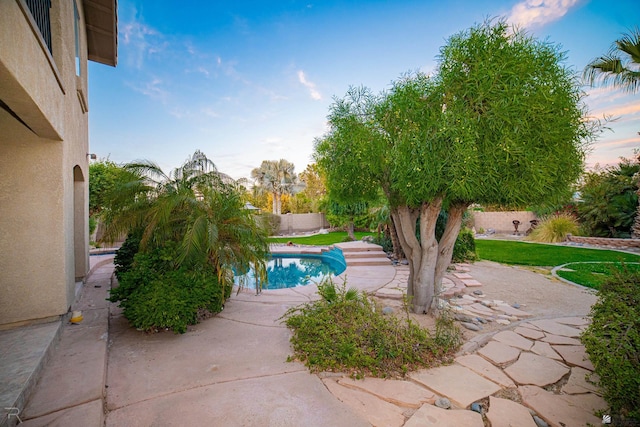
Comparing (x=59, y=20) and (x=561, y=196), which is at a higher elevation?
(x=59, y=20)

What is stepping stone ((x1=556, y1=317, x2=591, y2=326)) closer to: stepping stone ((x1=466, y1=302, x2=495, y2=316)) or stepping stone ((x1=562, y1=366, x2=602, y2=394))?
stepping stone ((x1=466, y1=302, x2=495, y2=316))

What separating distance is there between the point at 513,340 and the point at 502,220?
2199 cm

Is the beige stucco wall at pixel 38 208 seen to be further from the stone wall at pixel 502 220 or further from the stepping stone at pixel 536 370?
the stone wall at pixel 502 220

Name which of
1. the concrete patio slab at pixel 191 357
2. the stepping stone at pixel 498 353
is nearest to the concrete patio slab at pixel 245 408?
the concrete patio slab at pixel 191 357

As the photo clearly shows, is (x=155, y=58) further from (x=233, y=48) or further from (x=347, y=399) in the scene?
(x=347, y=399)

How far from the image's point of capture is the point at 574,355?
3.60 metres

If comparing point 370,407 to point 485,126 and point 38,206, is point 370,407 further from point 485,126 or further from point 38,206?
point 38,206

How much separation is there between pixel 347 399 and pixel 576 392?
2379 mm

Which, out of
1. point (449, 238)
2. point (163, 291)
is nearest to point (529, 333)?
point (449, 238)

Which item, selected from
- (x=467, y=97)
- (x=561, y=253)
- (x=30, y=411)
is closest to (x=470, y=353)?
(x=467, y=97)

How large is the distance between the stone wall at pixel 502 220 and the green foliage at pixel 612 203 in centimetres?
556

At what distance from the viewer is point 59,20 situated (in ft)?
13.9

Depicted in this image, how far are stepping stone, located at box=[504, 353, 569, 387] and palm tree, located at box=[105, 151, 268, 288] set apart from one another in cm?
398

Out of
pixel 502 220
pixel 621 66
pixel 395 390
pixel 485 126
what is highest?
pixel 621 66
